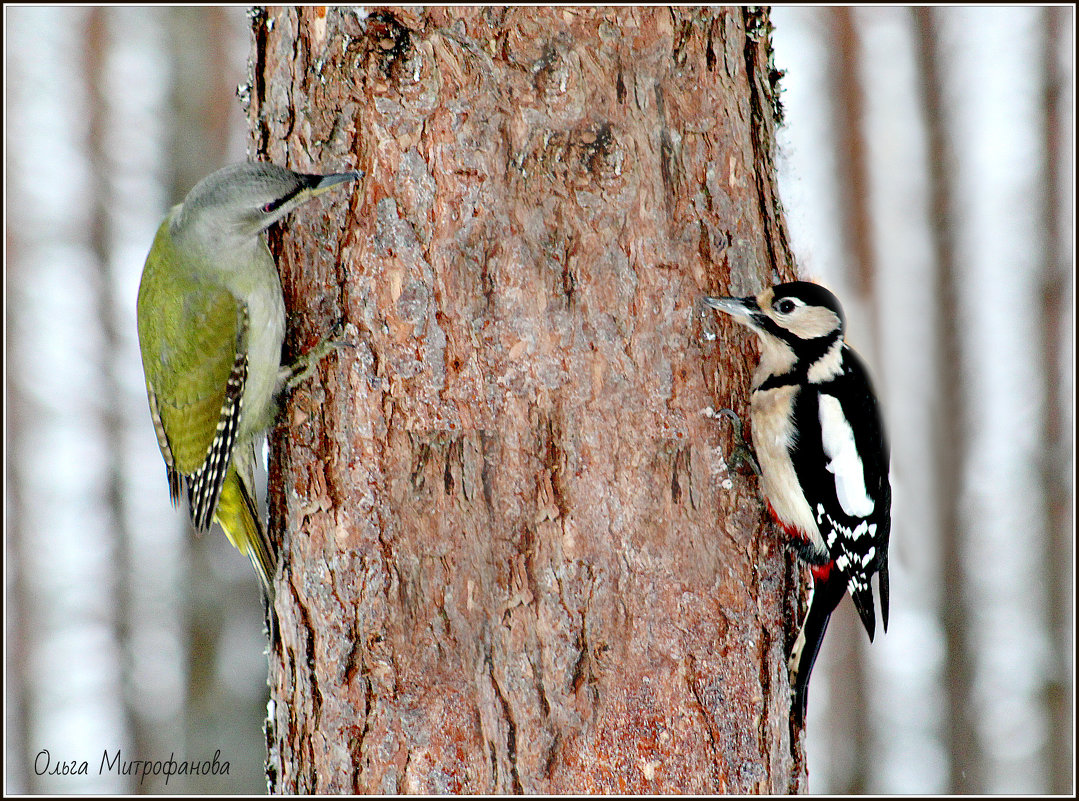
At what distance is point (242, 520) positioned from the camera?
1977 mm

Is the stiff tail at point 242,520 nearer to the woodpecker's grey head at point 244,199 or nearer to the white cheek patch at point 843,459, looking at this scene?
the woodpecker's grey head at point 244,199

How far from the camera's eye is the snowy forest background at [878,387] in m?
4.16

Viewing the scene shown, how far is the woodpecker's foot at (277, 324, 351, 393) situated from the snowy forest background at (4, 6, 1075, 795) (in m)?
3.08

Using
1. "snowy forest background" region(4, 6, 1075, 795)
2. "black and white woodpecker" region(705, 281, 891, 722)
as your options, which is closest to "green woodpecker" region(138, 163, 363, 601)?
"black and white woodpecker" region(705, 281, 891, 722)

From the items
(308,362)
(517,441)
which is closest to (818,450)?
(517,441)

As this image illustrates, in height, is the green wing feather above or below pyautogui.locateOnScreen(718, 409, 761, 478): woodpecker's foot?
above

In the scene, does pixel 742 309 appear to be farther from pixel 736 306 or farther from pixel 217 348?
pixel 217 348

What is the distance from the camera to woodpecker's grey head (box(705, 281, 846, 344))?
1.71m

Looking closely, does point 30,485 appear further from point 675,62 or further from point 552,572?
point 675,62

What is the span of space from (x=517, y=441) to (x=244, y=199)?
2.92 feet

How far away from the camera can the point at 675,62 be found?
1642 millimetres

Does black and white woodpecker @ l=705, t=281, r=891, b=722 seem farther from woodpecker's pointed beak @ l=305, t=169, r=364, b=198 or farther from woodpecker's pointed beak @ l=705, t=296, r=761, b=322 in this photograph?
woodpecker's pointed beak @ l=305, t=169, r=364, b=198

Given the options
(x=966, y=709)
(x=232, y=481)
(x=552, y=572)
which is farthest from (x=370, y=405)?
(x=966, y=709)

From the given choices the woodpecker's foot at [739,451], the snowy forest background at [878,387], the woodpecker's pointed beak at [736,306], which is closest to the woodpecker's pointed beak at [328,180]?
the woodpecker's pointed beak at [736,306]
